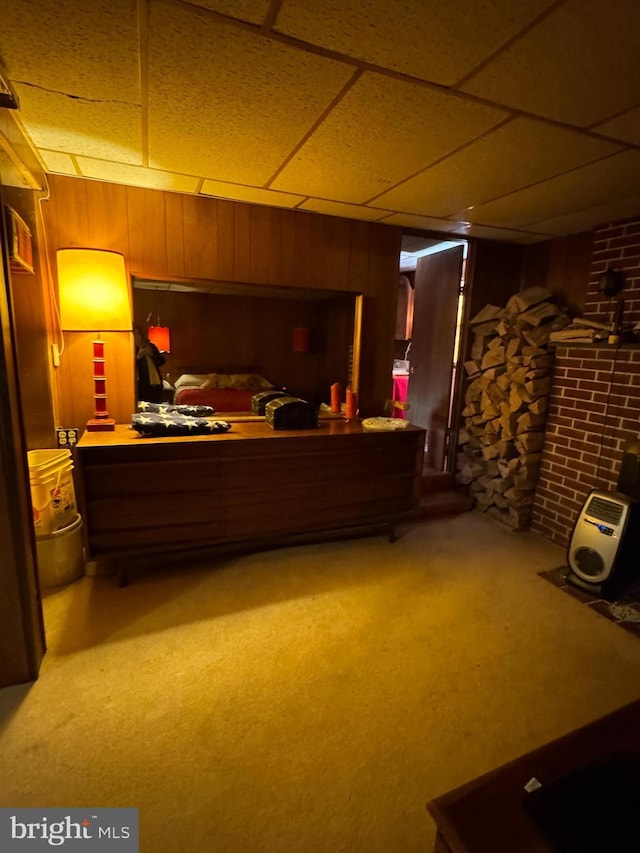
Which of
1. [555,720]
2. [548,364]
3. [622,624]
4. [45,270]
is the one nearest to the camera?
[555,720]

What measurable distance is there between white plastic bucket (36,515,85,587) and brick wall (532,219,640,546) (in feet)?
10.4

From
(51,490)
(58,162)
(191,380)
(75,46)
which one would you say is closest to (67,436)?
(51,490)

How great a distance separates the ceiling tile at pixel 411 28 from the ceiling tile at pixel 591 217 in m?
1.77

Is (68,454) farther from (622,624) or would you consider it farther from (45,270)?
(622,624)

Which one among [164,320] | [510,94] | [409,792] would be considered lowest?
[409,792]

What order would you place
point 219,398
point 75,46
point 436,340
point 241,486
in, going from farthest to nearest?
point 436,340 < point 219,398 < point 241,486 < point 75,46

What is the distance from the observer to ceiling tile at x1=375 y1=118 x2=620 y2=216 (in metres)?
1.73

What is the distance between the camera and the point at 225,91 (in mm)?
1488

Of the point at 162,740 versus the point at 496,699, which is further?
the point at 496,699

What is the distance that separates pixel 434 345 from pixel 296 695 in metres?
3.07

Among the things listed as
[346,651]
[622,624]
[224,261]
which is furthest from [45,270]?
[622,624]

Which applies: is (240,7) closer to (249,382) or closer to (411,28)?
(411,28)

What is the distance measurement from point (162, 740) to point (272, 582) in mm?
1029

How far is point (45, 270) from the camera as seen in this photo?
91.8 inches
